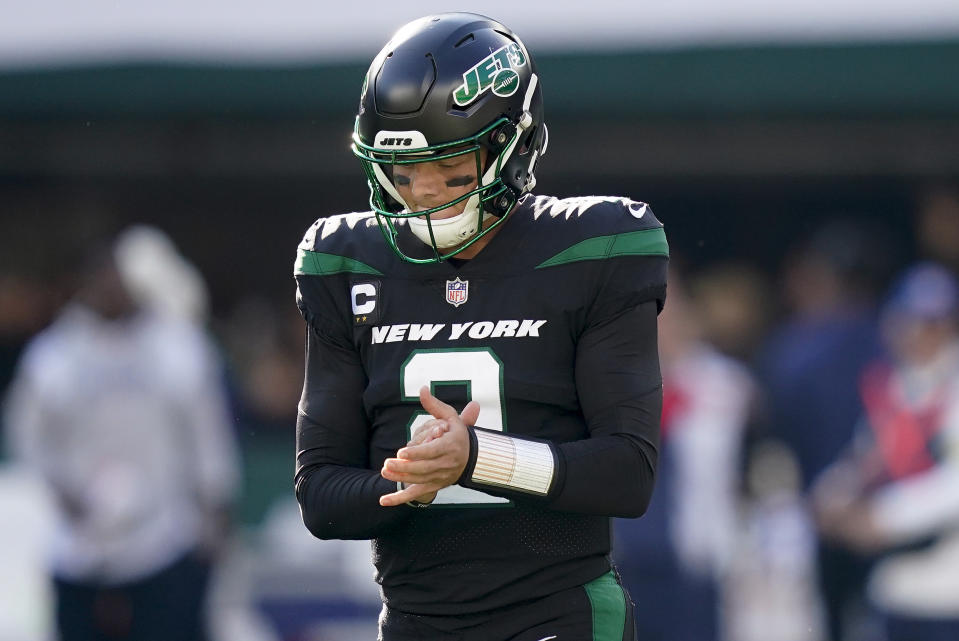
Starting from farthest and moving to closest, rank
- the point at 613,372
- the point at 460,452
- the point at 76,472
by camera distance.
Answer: the point at 76,472 → the point at 613,372 → the point at 460,452

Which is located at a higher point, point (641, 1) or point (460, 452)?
point (641, 1)

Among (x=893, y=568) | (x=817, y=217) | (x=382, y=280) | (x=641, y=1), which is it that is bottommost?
(x=893, y=568)

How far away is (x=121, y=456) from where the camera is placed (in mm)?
6633

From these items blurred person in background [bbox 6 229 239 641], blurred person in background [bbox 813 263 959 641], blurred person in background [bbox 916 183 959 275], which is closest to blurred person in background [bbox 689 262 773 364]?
blurred person in background [bbox 916 183 959 275]

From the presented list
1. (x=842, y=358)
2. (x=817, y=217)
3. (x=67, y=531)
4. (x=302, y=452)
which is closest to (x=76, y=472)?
(x=67, y=531)

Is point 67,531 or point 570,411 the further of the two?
point 67,531

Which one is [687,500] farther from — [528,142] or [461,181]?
[461,181]

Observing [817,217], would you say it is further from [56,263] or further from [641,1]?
[56,263]

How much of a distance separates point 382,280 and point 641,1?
6.86m

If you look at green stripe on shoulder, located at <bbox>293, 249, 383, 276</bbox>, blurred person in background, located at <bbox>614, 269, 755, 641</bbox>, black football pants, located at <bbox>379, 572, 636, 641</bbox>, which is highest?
green stripe on shoulder, located at <bbox>293, 249, 383, 276</bbox>

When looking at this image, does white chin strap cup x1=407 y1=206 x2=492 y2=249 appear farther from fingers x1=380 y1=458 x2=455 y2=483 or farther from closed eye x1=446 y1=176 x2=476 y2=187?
fingers x1=380 y1=458 x2=455 y2=483

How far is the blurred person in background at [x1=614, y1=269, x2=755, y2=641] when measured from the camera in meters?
6.77

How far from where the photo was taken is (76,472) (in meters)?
6.64

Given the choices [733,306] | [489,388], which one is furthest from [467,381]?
[733,306]
